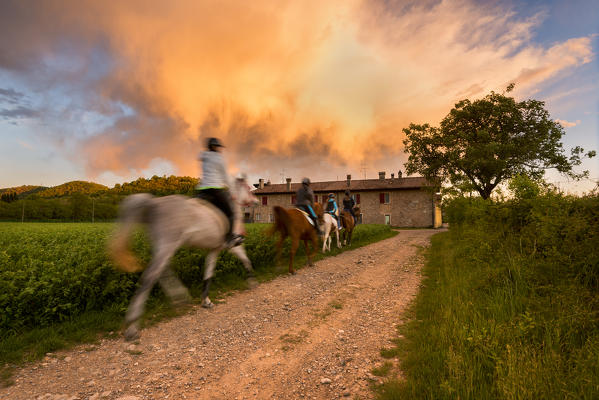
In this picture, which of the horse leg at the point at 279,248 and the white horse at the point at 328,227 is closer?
the horse leg at the point at 279,248

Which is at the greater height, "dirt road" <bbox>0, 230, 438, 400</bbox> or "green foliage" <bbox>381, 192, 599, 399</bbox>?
"green foliage" <bbox>381, 192, 599, 399</bbox>

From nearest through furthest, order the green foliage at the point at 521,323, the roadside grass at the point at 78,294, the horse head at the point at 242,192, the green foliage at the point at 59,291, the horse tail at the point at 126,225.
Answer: the green foliage at the point at 521,323 → the roadside grass at the point at 78,294 → the green foliage at the point at 59,291 → the horse tail at the point at 126,225 → the horse head at the point at 242,192

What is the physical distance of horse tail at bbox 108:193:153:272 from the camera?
3881mm

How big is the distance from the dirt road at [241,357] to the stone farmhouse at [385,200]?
3292 cm

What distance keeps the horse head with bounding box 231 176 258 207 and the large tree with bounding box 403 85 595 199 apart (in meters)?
20.8

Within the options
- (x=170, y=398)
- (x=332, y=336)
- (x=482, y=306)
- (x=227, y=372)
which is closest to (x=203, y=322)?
(x=227, y=372)

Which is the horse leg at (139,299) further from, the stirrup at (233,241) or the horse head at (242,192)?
the horse head at (242,192)

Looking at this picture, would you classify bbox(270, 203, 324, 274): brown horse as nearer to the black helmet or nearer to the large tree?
the black helmet

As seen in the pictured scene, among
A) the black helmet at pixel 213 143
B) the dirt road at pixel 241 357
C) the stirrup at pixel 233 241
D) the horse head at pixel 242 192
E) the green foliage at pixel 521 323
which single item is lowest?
the dirt road at pixel 241 357

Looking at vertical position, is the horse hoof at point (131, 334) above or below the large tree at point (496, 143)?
below

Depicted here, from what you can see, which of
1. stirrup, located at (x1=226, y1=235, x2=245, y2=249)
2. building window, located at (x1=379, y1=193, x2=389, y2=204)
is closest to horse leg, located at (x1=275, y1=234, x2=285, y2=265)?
stirrup, located at (x1=226, y1=235, x2=245, y2=249)

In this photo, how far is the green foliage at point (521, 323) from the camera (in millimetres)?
2275

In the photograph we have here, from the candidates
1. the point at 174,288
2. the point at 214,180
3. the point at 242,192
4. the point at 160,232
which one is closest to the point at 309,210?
the point at 242,192

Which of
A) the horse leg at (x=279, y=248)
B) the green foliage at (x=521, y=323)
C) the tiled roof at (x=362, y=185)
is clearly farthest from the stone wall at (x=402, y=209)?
the green foliage at (x=521, y=323)
